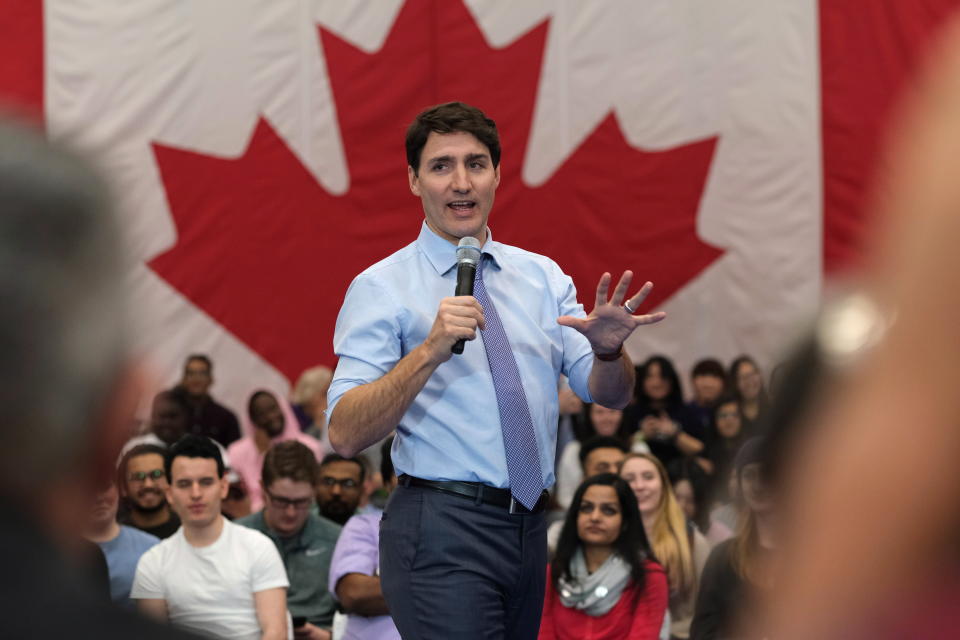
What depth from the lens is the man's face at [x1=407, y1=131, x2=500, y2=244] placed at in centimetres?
274

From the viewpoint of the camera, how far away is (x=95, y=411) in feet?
2.28

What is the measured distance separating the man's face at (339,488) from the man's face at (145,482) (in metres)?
0.63

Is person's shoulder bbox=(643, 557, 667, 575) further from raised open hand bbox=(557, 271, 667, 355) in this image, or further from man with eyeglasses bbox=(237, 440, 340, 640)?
raised open hand bbox=(557, 271, 667, 355)

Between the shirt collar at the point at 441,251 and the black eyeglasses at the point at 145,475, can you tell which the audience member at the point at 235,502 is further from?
the shirt collar at the point at 441,251

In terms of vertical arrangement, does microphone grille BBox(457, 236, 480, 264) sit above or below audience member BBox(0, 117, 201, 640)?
above

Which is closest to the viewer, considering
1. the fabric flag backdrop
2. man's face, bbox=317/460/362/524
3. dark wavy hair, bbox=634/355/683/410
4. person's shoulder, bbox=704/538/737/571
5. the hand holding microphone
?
the hand holding microphone

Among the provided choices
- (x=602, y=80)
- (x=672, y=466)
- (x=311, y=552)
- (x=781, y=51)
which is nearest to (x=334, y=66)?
(x=602, y=80)

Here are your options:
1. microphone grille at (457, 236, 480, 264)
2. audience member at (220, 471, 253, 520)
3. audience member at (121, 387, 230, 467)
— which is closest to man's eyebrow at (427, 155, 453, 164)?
microphone grille at (457, 236, 480, 264)

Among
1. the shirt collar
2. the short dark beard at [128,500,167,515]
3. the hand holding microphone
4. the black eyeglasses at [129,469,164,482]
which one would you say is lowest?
the short dark beard at [128,500,167,515]

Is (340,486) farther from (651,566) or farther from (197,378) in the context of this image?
(197,378)

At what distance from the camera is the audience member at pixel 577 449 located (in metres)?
5.58

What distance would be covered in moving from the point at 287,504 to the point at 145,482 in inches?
21.2

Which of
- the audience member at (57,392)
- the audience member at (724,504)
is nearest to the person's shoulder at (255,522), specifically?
the audience member at (724,504)

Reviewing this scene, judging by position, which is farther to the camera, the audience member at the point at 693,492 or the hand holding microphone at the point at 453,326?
the audience member at the point at 693,492
